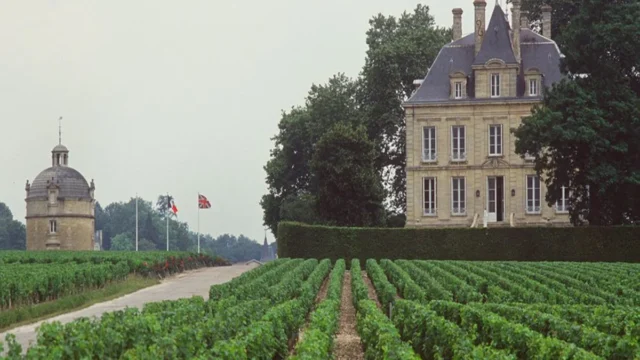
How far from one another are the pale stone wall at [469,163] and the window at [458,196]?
0.26m

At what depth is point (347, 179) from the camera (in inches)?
3103

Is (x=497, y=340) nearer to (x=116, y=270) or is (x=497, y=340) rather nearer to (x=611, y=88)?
(x=116, y=270)

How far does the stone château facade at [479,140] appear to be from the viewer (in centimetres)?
7494

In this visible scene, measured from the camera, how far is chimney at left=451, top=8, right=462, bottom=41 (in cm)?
7975

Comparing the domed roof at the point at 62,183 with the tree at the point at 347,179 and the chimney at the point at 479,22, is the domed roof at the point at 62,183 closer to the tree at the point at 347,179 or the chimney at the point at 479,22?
the tree at the point at 347,179

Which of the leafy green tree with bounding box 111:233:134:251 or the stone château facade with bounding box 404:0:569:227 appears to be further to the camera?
the leafy green tree with bounding box 111:233:134:251

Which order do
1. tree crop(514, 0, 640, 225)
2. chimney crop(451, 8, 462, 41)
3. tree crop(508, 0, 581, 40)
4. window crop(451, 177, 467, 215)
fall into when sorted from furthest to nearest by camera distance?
tree crop(508, 0, 581, 40) → chimney crop(451, 8, 462, 41) → window crop(451, 177, 467, 215) → tree crop(514, 0, 640, 225)

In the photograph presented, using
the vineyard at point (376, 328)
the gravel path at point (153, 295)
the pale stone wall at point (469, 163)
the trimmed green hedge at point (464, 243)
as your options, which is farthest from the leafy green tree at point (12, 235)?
the vineyard at point (376, 328)

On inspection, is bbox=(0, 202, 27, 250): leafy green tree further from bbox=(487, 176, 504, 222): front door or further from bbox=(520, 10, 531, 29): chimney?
bbox=(487, 176, 504, 222): front door

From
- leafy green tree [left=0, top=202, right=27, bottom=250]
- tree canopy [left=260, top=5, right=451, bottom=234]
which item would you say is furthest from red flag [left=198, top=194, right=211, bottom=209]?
leafy green tree [left=0, top=202, right=27, bottom=250]

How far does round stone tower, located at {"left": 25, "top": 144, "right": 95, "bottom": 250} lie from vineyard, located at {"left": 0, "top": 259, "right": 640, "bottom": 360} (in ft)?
262

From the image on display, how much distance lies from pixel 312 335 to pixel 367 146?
5880 centimetres

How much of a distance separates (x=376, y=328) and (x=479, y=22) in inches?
2233

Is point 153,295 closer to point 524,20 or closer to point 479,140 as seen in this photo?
point 479,140
